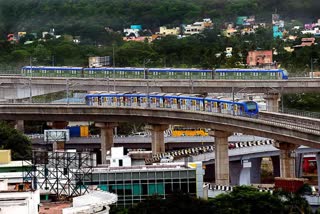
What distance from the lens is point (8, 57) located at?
515ft

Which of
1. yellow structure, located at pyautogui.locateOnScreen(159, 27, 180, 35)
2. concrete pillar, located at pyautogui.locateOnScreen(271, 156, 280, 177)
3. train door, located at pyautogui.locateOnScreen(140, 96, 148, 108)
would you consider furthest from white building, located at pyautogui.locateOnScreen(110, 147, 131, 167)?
yellow structure, located at pyautogui.locateOnScreen(159, 27, 180, 35)

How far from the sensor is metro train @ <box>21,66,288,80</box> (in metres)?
113

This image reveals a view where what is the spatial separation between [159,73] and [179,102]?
22.7 meters

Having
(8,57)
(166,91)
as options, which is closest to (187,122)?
(166,91)

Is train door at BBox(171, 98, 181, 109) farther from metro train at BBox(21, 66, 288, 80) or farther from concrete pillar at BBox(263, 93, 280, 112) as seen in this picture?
metro train at BBox(21, 66, 288, 80)

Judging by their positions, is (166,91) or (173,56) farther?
(173,56)

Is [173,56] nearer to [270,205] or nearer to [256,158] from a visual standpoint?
[256,158]

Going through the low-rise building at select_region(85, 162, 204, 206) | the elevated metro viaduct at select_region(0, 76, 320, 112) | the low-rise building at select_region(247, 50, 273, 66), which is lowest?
the low-rise building at select_region(85, 162, 204, 206)

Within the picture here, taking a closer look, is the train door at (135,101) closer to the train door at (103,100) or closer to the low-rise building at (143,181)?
the train door at (103,100)

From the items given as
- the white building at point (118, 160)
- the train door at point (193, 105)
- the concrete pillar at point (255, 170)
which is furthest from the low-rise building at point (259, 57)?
the white building at point (118, 160)

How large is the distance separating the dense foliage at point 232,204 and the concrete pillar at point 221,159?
58.3 feet

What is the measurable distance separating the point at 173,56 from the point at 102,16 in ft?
115

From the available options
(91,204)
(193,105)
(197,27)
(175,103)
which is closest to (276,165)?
(193,105)

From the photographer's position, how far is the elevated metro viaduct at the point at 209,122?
80.4m
